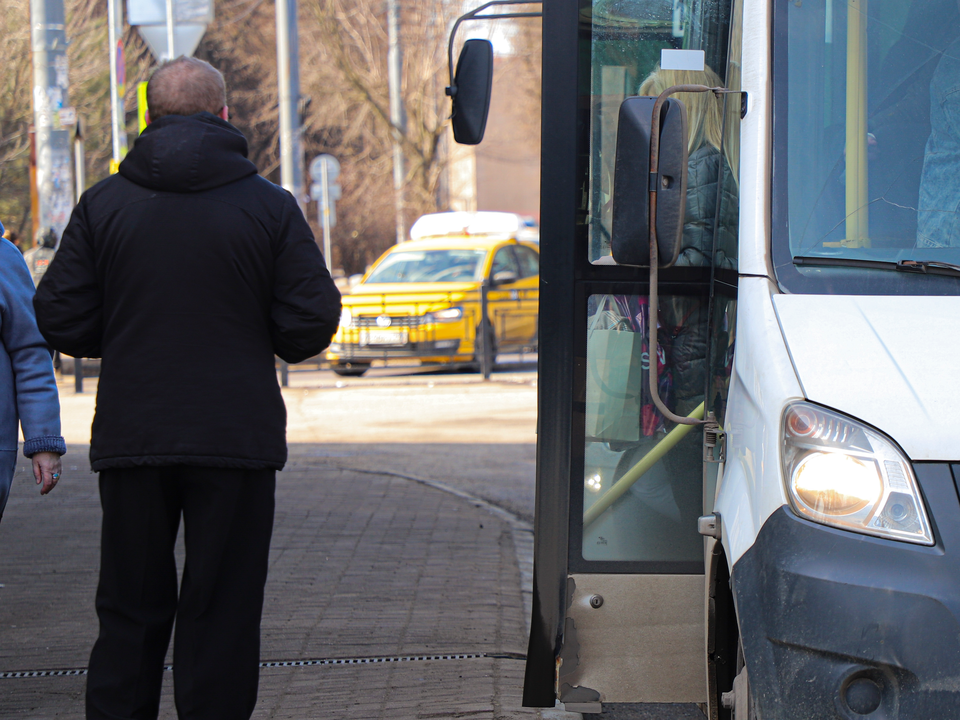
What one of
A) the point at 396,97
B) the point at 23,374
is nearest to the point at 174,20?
the point at 23,374

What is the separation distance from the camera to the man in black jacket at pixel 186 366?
276cm

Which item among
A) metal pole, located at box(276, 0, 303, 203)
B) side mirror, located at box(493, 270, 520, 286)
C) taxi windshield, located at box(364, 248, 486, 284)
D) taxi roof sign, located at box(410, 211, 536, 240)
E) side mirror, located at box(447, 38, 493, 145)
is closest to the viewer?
side mirror, located at box(447, 38, 493, 145)

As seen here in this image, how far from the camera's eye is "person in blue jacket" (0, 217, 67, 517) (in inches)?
126

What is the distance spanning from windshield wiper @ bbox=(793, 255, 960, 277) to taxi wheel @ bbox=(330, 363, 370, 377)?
12.5 m

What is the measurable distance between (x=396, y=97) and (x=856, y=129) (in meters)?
22.9

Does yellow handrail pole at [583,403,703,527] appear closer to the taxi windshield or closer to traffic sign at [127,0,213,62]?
traffic sign at [127,0,213,62]

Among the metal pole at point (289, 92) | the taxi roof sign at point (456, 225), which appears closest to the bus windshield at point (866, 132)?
the metal pole at point (289, 92)

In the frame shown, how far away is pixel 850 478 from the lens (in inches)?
88.7

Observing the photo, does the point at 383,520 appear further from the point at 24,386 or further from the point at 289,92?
the point at 289,92

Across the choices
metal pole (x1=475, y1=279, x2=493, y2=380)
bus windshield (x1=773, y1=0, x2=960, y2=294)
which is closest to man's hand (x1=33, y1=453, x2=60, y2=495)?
bus windshield (x1=773, y1=0, x2=960, y2=294)

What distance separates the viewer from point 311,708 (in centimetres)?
387

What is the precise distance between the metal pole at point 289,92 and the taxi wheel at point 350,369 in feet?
10.5

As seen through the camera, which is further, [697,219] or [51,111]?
[51,111]

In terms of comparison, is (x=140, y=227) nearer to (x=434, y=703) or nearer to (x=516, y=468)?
(x=434, y=703)
